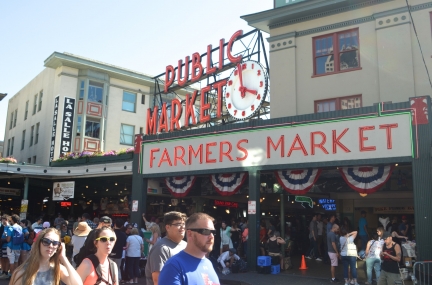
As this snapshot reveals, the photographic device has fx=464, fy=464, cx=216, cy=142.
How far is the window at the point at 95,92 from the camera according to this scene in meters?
35.0

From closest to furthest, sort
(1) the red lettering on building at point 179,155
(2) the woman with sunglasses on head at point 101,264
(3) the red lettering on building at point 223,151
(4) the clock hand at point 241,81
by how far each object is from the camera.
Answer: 1. (2) the woman with sunglasses on head at point 101,264
2. (3) the red lettering on building at point 223,151
3. (1) the red lettering on building at point 179,155
4. (4) the clock hand at point 241,81

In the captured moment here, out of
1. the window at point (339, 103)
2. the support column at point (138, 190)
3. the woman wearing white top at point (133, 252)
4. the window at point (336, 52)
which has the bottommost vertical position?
the woman wearing white top at point (133, 252)

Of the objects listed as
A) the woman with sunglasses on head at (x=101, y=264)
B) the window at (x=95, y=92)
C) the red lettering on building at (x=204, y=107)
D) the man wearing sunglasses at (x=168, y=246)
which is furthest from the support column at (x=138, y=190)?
the woman with sunglasses on head at (x=101, y=264)

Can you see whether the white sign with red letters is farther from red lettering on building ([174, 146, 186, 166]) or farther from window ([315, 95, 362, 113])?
window ([315, 95, 362, 113])

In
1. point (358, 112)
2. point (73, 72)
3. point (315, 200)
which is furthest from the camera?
point (73, 72)

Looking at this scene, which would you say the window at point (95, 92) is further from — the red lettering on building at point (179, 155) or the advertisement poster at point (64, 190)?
the red lettering on building at point (179, 155)

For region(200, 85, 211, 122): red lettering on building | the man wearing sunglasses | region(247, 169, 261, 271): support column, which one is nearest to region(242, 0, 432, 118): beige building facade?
region(247, 169, 261, 271): support column

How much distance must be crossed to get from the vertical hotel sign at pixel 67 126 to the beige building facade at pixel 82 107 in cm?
7

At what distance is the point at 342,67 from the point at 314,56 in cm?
140

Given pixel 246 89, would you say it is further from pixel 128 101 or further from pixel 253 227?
pixel 128 101

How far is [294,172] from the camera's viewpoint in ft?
58.5

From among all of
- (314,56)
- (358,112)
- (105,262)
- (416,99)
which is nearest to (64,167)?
(314,56)

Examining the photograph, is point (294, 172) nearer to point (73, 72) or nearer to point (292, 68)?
point (292, 68)

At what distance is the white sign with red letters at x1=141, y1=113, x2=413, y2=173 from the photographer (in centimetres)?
1555
